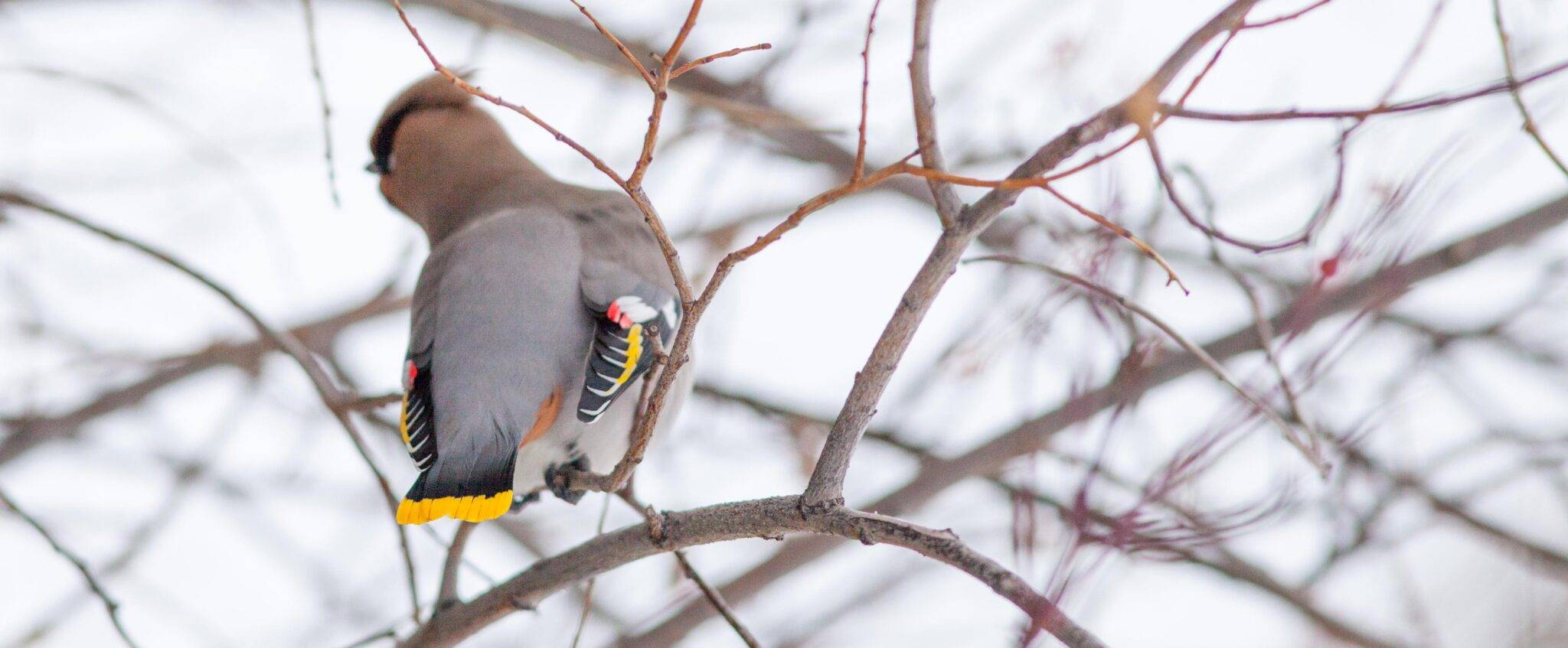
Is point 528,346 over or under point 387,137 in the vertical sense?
under

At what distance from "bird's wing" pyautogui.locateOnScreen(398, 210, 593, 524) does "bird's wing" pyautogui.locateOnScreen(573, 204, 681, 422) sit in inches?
1.8

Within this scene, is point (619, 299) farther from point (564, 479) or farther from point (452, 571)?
point (452, 571)

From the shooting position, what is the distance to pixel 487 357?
2.92 meters

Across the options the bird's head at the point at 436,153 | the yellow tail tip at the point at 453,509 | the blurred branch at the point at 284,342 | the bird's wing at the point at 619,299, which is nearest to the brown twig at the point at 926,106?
the bird's wing at the point at 619,299

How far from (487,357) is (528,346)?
9cm

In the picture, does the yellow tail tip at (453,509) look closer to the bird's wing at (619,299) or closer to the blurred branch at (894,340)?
the bird's wing at (619,299)

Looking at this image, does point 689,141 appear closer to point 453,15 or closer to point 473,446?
point 453,15

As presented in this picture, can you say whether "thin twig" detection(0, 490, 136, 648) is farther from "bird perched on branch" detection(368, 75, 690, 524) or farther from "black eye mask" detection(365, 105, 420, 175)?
"black eye mask" detection(365, 105, 420, 175)

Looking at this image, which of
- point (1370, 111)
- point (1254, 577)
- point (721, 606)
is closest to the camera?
point (1370, 111)

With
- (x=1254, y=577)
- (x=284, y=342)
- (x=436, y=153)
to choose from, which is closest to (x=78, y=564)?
(x=284, y=342)

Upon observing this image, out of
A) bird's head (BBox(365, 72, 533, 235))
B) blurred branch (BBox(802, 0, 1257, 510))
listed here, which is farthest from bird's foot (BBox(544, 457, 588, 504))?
blurred branch (BBox(802, 0, 1257, 510))

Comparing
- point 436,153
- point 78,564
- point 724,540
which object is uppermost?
point 436,153

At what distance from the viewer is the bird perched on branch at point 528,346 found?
107 inches

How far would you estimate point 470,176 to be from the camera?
399 cm
